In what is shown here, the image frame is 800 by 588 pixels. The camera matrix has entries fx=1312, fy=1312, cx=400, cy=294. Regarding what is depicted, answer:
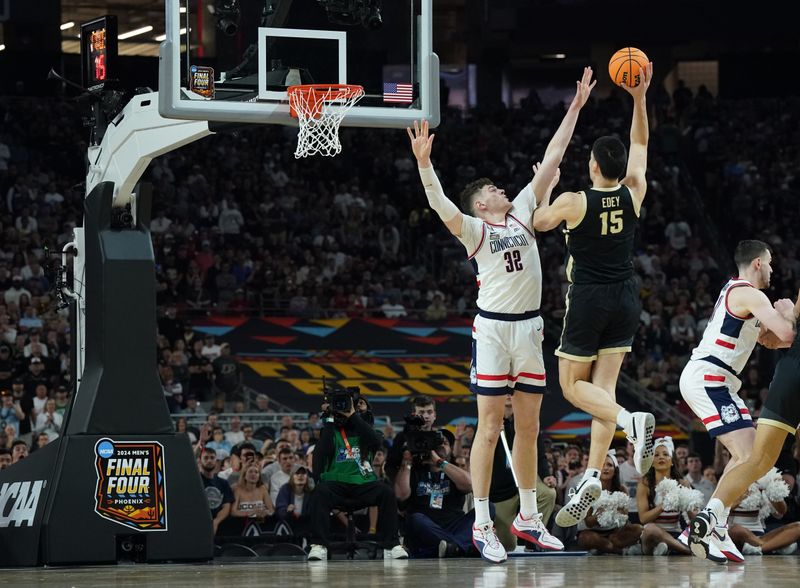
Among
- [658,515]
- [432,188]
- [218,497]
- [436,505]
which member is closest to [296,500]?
[218,497]

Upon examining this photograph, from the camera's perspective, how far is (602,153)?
1023 centimetres

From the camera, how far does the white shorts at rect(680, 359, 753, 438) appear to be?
34.2 feet

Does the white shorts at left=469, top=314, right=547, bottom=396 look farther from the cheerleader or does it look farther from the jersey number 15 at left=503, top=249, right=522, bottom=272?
the cheerleader

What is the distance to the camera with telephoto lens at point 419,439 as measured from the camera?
1334cm

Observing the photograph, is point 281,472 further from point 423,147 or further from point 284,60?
point 423,147

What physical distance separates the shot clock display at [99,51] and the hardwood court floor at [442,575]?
4939mm

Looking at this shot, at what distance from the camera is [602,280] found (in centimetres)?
1036

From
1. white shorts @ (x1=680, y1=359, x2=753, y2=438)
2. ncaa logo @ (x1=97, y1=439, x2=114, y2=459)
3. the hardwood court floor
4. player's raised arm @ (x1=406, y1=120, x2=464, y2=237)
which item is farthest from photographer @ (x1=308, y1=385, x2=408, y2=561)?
white shorts @ (x1=680, y1=359, x2=753, y2=438)

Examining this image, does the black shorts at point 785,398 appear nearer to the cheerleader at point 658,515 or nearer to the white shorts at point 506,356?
the white shorts at point 506,356

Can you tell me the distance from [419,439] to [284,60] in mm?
4096

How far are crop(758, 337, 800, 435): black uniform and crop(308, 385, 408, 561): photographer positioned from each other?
460cm

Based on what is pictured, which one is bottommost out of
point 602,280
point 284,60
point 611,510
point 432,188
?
point 611,510

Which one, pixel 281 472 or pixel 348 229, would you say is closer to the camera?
pixel 281 472

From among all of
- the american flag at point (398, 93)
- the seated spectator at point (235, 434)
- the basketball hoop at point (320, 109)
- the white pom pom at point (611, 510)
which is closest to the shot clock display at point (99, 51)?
the basketball hoop at point (320, 109)
